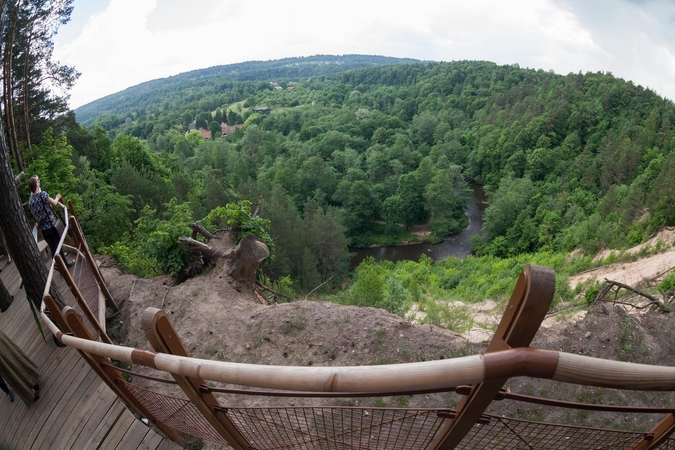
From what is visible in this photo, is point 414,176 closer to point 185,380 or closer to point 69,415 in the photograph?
point 69,415

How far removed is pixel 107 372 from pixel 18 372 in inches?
81.0

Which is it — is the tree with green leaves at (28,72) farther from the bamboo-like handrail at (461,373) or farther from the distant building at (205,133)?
the distant building at (205,133)

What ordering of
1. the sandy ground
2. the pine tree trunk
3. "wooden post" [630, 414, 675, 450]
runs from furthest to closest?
the pine tree trunk, the sandy ground, "wooden post" [630, 414, 675, 450]

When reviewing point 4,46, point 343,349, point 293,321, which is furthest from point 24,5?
point 343,349

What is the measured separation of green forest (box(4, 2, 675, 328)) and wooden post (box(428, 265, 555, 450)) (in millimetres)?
5645

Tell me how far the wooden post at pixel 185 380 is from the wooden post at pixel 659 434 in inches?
85.9

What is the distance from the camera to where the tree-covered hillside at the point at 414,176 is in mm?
17328

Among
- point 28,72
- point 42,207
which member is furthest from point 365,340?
point 28,72

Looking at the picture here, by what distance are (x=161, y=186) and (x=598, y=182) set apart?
35284 millimetres

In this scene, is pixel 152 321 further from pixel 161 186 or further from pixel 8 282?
pixel 161 186

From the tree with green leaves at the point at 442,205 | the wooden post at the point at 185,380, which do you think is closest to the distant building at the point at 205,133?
the tree with green leaves at the point at 442,205

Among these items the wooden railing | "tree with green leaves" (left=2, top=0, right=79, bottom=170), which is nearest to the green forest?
"tree with green leaves" (left=2, top=0, right=79, bottom=170)

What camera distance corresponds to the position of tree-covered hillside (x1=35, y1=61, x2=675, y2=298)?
17.3 meters

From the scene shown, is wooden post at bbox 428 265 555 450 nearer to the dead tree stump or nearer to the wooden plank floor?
the wooden plank floor
